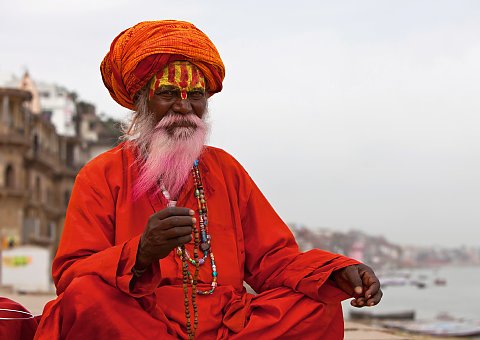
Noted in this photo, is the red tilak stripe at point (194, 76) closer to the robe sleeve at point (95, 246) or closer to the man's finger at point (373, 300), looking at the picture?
the robe sleeve at point (95, 246)

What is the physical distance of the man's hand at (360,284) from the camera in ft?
9.65

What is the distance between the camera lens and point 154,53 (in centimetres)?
333

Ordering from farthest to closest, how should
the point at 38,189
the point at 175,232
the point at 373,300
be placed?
the point at 38,189 < the point at 373,300 < the point at 175,232

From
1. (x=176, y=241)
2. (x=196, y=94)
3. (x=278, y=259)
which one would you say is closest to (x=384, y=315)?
(x=278, y=259)

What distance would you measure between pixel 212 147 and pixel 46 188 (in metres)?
37.7

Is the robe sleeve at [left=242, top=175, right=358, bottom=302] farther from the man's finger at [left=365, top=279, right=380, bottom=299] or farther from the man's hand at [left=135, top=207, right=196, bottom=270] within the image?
the man's hand at [left=135, top=207, right=196, bottom=270]

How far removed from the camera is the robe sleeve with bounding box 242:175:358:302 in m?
3.08

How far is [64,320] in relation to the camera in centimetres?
282

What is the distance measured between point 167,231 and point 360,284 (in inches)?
31.6

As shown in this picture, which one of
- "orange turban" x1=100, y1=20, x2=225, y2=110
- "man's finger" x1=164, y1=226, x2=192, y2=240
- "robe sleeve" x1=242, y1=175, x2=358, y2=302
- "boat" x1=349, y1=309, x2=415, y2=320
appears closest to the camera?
"man's finger" x1=164, y1=226, x2=192, y2=240

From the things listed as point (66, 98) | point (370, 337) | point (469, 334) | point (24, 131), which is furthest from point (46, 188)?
point (370, 337)

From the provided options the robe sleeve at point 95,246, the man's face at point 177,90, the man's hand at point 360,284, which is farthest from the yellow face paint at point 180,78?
the man's hand at point 360,284

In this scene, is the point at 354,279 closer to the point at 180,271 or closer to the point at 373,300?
the point at 373,300

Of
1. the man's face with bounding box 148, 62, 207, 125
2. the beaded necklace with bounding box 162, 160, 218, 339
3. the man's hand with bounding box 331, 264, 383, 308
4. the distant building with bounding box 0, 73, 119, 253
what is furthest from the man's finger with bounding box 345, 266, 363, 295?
the distant building with bounding box 0, 73, 119, 253
